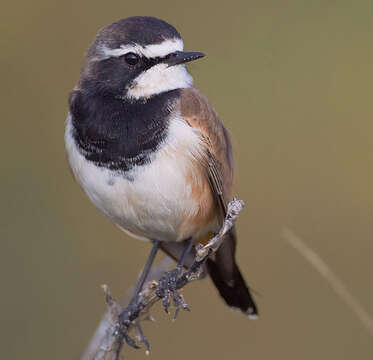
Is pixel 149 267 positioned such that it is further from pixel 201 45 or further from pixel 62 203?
pixel 201 45

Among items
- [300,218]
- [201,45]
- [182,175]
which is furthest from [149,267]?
[201,45]

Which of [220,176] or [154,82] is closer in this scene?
[154,82]

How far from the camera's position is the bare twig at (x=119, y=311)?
15.1ft

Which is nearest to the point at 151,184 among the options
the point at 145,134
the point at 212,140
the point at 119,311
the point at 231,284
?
the point at 145,134

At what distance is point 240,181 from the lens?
25.1ft

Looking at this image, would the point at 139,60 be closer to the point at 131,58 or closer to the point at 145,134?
the point at 131,58

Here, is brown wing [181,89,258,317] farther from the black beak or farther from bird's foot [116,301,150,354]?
bird's foot [116,301,150,354]

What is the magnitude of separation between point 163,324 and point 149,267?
1.46 m

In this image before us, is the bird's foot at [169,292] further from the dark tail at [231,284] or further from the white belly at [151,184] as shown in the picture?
the dark tail at [231,284]

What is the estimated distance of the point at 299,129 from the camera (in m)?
7.70

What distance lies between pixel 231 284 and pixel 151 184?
1232mm

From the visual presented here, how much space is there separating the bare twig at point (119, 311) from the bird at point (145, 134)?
96mm

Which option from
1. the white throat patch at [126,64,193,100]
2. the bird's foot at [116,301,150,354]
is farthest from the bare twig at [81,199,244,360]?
the white throat patch at [126,64,193,100]

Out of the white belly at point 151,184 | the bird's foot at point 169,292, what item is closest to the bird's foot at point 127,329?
the bird's foot at point 169,292
